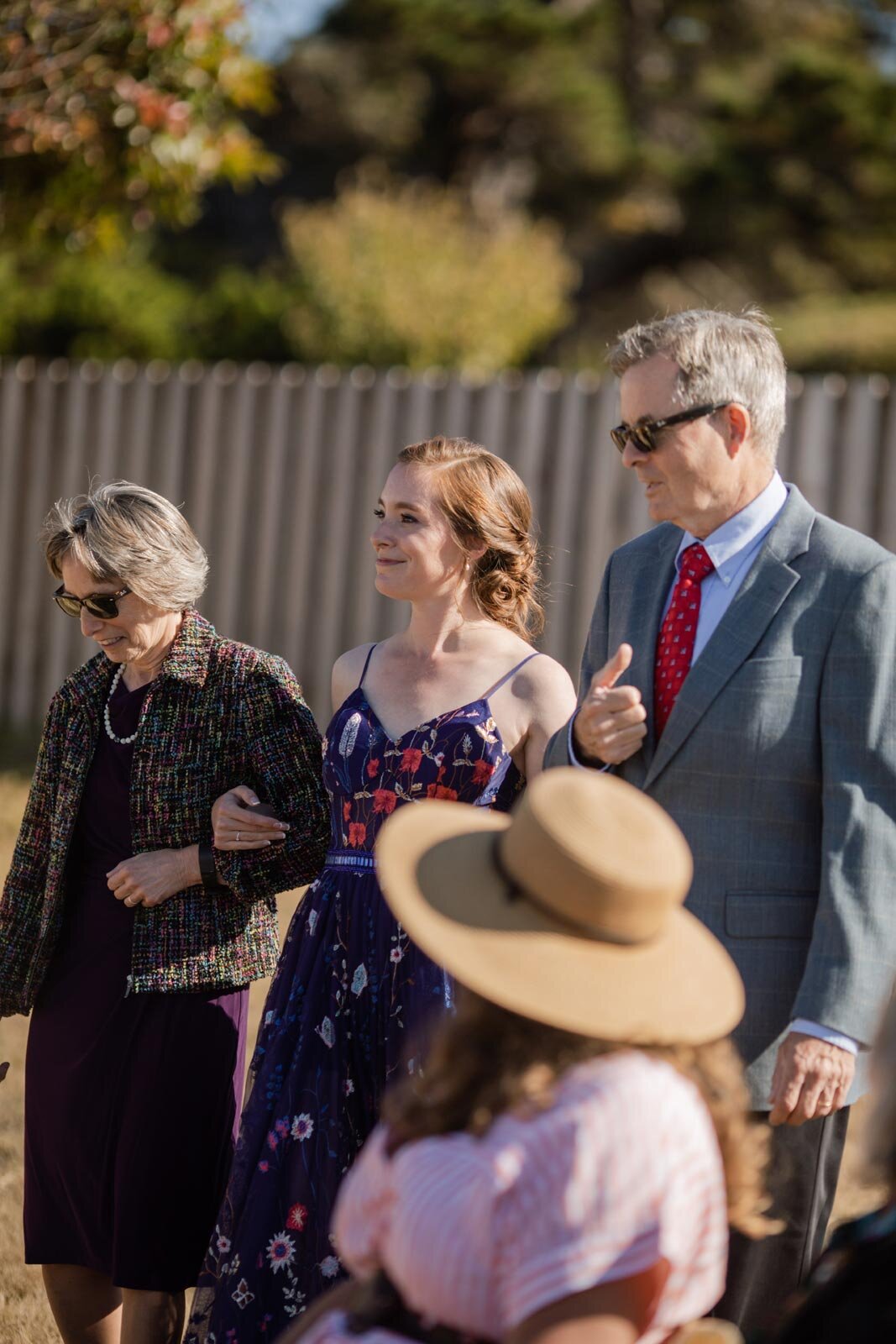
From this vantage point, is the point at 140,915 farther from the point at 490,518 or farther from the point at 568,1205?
the point at 568,1205

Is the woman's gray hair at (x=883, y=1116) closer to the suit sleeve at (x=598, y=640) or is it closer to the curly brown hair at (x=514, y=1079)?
the curly brown hair at (x=514, y=1079)

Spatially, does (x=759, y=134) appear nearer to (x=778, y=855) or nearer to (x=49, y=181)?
(x=49, y=181)

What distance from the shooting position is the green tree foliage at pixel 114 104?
6453mm

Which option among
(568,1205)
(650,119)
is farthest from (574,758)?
(650,119)

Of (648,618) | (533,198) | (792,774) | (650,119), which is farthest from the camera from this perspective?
(533,198)

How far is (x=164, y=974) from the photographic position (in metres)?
3.00

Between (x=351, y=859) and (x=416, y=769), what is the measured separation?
23 centimetres

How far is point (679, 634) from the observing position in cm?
260

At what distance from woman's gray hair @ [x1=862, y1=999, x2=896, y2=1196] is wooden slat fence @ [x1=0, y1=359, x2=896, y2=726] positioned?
6083 mm

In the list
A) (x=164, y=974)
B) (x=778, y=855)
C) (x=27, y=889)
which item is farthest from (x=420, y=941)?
(x=27, y=889)

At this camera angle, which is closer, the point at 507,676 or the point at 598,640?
the point at 598,640

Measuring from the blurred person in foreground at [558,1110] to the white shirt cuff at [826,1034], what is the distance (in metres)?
0.55

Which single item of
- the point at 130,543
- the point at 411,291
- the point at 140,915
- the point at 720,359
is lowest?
the point at 140,915

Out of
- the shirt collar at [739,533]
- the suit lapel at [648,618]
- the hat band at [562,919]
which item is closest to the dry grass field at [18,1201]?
the hat band at [562,919]
